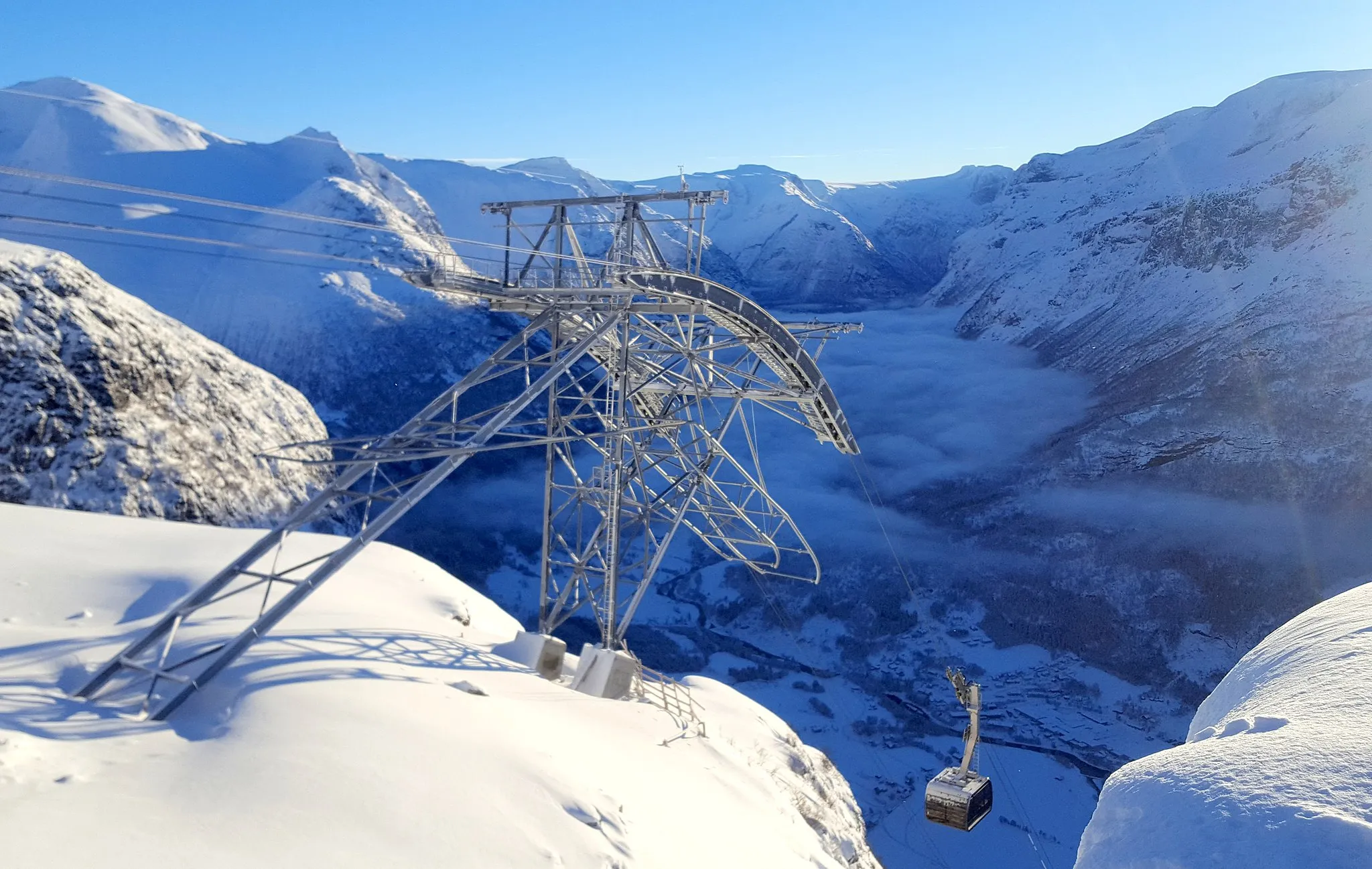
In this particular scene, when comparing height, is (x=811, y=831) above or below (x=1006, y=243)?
below

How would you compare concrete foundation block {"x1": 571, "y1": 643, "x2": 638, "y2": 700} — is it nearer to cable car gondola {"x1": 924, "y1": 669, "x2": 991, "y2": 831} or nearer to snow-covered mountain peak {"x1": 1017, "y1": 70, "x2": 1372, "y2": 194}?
cable car gondola {"x1": 924, "y1": 669, "x2": 991, "y2": 831}

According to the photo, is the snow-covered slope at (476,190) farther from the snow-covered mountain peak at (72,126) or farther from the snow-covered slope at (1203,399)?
the snow-covered slope at (1203,399)

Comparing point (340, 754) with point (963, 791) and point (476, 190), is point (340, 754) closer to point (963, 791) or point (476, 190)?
point (963, 791)

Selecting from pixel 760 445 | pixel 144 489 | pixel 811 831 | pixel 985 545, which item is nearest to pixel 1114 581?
pixel 985 545

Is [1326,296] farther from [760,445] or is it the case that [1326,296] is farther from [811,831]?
[811,831]

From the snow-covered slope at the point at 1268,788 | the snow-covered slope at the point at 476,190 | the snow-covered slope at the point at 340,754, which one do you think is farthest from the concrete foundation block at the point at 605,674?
the snow-covered slope at the point at 476,190
